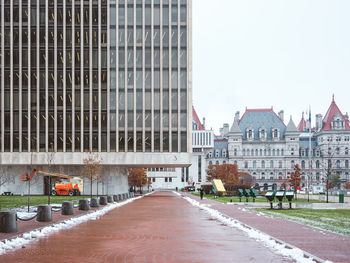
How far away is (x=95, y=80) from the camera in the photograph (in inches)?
2682

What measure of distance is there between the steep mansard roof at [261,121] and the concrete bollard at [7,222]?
162 m

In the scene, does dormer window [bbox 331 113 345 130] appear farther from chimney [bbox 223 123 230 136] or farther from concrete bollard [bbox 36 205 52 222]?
concrete bollard [bbox 36 205 52 222]

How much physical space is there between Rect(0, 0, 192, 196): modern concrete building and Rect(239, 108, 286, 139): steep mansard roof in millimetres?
111367

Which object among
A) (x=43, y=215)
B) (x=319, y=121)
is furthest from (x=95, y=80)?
(x=319, y=121)

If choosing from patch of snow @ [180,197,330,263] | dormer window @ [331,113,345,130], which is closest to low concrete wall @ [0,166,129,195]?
patch of snow @ [180,197,330,263]

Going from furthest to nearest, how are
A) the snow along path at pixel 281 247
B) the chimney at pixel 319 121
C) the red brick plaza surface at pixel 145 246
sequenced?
the chimney at pixel 319 121
the red brick plaza surface at pixel 145 246
the snow along path at pixel 281 247

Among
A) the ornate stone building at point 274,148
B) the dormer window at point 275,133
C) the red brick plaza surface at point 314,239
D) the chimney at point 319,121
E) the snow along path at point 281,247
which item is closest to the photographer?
the snow along path at point 281,247

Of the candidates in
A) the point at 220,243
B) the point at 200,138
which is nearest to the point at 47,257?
the point at 220,243

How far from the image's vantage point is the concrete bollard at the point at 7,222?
15.2 metres

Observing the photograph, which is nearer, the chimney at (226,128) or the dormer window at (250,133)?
the dormer window at (250,133)

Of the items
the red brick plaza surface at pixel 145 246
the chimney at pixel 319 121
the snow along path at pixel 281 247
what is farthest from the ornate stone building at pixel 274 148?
the red brick plaza surface at pixel 145 246

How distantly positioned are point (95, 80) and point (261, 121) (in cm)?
11616

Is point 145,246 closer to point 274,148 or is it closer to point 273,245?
point 273,245

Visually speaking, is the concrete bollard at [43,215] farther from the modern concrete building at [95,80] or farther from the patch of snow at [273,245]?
Answer: the modern concrete building at [95,80]
